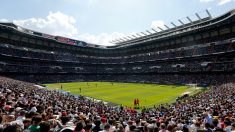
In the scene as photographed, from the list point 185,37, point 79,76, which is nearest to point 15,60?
point 79,76

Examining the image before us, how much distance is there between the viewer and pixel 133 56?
11519 cm

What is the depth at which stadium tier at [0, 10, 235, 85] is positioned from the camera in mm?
73688

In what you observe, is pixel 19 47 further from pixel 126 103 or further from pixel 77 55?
pixel 126 103

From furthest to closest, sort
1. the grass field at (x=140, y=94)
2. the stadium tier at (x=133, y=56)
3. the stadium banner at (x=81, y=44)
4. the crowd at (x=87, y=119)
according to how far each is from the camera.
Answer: the stadium banner at (x=81, y=44) < the stadium tier at (x=133, y=56) < the grass field at (x=140, y=94) < the crowd at (x=87, y=119)

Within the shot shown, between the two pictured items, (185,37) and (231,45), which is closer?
(231,45)

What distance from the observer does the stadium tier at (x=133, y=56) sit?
73688 mm

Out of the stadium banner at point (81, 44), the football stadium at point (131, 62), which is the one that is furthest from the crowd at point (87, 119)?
the stadium banner at point (81, 44)

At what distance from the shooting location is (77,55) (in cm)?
11531

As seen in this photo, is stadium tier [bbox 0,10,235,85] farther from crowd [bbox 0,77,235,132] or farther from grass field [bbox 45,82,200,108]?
crowd [bbox 0,77,235,132]

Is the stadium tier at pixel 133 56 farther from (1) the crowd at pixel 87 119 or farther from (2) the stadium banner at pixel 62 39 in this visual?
(1) the crowd at pixel 87 119

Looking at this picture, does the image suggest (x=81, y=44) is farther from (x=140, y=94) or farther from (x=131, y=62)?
(x=140, y=94)

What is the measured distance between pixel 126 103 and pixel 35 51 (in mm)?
58623

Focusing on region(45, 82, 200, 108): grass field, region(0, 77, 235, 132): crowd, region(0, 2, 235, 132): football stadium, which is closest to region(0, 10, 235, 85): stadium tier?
region(0, 2, 235, 132): football stadium

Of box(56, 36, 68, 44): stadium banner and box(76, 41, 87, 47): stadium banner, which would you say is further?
box(76, 41, 87, 47): stadium banner
